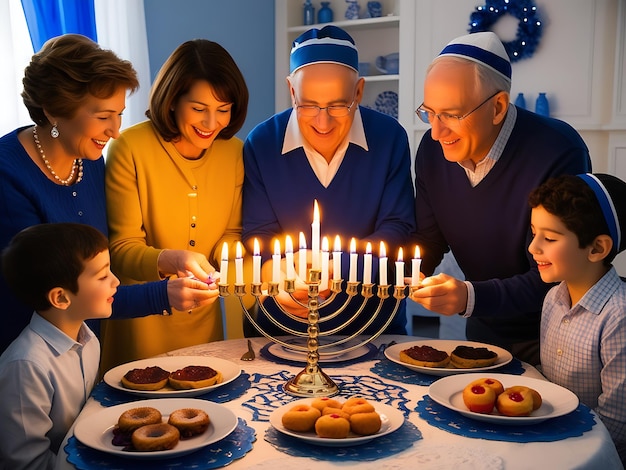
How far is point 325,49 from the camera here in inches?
96.7

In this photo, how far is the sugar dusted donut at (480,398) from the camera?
1690mm

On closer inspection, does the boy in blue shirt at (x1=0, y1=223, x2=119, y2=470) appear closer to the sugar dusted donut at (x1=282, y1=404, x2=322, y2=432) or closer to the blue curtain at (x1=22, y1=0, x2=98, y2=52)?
the sugar dusted donut at (x1=282, y1=404, x2=322, y2=432)

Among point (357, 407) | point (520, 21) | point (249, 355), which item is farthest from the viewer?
point (520, 21)

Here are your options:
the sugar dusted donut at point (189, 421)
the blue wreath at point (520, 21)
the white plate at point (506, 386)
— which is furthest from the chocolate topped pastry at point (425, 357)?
the blue wreath at point (520, 21)

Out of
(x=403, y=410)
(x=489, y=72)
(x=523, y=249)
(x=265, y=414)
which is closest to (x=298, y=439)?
(x=265, y=414)

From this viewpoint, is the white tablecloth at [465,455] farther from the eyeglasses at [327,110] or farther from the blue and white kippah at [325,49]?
the blue and white kippah at [325,49]

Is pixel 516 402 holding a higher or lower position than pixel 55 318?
lower

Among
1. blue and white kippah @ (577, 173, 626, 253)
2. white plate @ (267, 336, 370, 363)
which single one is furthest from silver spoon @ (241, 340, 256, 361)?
blue and white kippah @ (577, 173, 626, 253)

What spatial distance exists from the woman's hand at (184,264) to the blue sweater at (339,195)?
31cm

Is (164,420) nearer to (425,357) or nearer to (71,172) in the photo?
(425,357)

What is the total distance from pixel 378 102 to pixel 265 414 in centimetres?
536

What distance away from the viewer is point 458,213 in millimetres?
2584

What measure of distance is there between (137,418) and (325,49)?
1422mm

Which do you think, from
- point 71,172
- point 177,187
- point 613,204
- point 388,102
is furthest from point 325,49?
point 388,102
